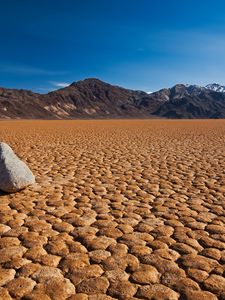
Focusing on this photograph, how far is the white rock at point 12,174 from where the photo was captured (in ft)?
18.7

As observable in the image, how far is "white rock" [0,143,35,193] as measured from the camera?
571 centimetres

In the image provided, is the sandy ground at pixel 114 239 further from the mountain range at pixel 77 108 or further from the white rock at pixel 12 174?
the mountain range at pixel 77 108

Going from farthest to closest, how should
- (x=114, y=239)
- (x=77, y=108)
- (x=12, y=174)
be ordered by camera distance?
(x=77, y=108)
(x=12, y=174)
(x=114, y=239)

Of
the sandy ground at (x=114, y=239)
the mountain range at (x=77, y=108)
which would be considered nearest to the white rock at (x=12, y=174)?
the sandy ground at (x=114, y=239)

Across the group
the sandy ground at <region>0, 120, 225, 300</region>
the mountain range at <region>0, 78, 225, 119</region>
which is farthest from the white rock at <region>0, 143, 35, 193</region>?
the mountain range at <region>0, 78, 225, 119</region>

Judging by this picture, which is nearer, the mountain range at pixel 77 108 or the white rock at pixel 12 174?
the white rock at pixel 12 174

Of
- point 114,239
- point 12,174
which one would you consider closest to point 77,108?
point 12,174

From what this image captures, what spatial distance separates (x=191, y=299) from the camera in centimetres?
273

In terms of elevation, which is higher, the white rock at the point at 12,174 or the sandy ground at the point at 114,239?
the white rock at the point at 12,174

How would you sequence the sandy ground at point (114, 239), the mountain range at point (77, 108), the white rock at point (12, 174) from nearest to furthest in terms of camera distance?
the sandy ground at point (114, 239)
the white rock at point (12, 174)
the mountain range at point (77, 108)

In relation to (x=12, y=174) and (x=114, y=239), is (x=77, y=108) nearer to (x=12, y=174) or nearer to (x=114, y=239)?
(x=12, y=174)

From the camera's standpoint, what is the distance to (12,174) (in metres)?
5.80

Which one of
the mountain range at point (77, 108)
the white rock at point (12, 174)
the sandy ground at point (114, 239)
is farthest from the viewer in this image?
the mountain range at point (77, 108)

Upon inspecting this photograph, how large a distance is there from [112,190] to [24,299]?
11.6ft
